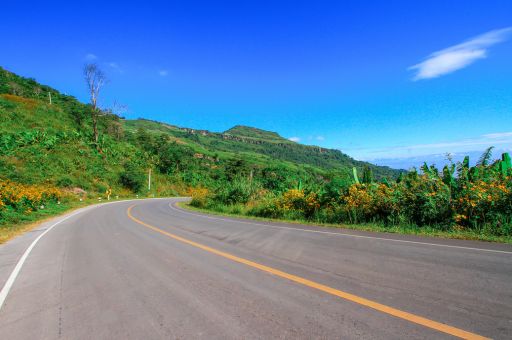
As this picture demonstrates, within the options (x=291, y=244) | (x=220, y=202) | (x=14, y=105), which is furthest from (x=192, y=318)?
(x=14, y=105)

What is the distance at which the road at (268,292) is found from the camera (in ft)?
10.9

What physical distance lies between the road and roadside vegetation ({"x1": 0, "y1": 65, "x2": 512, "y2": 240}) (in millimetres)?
2557

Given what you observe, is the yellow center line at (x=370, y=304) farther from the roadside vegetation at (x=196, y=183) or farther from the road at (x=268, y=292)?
the roadside vegetation at (x=196, y=183)

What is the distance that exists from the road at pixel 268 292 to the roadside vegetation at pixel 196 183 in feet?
8.39

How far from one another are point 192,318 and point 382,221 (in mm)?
9237

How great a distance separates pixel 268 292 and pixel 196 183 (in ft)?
199

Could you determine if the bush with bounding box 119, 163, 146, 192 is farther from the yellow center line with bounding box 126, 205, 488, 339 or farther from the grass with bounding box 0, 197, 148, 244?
the yellow center line with bounding box 126, 205, 488, 339

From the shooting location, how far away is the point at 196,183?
6381 centimetres

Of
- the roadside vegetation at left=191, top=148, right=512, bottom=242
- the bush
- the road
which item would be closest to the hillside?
the bush

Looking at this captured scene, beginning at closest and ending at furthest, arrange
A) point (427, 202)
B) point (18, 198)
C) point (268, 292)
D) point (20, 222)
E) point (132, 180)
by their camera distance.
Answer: point (268, 292)
point (427, 202)
point (20, 222)
point (18, 198)
point (132, 180)

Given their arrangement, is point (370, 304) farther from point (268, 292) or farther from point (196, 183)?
point (196, 183)

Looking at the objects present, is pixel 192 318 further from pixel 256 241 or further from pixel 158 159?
pixel 158 159

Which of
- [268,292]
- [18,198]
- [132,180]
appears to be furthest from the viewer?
[132,180]

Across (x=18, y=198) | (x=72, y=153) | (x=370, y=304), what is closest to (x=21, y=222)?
(x=18, y=198)
